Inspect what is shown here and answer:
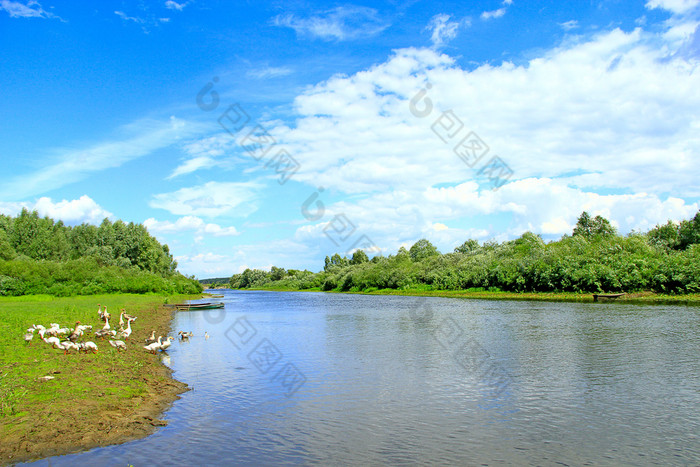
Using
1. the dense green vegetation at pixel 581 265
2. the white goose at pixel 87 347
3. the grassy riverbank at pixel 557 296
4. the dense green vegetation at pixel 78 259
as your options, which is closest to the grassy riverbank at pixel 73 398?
the white goose at pixel 87 347

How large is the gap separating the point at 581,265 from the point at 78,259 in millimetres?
85802

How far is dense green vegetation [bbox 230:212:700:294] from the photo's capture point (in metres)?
64.1

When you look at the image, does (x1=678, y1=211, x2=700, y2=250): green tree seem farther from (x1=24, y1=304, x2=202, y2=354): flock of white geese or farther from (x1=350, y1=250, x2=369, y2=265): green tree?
(x1=350, y1=250, x2=369, y2=265): green tree

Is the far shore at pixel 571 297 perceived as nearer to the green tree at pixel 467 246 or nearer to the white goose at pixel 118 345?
the green tree at pixel 467 246

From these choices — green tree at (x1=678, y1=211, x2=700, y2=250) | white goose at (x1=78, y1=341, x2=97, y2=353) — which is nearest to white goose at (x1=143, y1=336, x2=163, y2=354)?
white goose at (x1=78, y1=341, x2=97, y2=353)

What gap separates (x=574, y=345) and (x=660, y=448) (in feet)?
54.3

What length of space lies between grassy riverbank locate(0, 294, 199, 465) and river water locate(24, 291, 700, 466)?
721 millimetres

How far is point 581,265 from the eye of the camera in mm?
73375

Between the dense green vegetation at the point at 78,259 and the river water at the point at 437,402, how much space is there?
50.1 metres

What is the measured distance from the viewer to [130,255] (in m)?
116

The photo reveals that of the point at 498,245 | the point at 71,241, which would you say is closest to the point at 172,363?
the point at 498,245

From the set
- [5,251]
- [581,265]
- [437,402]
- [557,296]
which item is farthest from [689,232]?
[5,251]

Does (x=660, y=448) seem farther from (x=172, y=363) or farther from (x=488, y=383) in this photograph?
(x=172, y=363)

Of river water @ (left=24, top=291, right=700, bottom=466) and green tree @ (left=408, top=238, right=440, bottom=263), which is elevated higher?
green tree @ (left=408, top=238, right=440, bottom=263)
